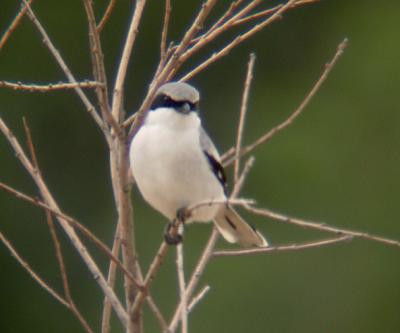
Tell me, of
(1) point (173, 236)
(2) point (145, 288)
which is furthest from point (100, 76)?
(1) point (173, 236)

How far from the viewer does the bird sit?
167 inches

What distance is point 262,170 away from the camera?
13.0 meters

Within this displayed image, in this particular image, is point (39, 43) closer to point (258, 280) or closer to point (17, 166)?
point (17, 166)

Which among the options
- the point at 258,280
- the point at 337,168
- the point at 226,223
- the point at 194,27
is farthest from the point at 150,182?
the point at 337,168

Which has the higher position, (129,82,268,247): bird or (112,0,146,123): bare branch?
(112,0,146,123): bare branch

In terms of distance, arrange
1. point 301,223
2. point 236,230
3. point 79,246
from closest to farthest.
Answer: point 301,223, point 79,246, point 236,230

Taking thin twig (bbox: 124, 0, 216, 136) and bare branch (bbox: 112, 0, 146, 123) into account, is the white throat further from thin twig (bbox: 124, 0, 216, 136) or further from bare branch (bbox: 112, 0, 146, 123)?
thin twig (bbox: 124, 0, 216, 136)

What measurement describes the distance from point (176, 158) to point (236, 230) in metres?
0.50

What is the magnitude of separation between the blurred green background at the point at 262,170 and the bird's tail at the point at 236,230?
6858 millimetres

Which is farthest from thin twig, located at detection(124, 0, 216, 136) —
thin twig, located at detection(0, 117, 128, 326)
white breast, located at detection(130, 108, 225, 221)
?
white breast, located at detection(130, 108, 225, 221)

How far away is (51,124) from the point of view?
44.3ft

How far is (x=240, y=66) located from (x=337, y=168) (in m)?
1.74

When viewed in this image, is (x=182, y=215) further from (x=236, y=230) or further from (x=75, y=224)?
(x=75, y=224)

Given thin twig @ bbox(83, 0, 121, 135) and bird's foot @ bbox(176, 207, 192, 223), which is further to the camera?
bird's foot @ bbox(176, 207, 192, 223)
